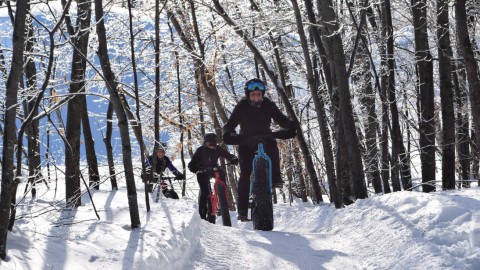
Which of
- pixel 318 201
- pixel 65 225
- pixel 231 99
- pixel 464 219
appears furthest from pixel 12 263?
pixel 231 99

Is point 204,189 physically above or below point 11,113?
below

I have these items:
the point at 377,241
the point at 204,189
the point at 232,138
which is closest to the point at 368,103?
the point at 204,189

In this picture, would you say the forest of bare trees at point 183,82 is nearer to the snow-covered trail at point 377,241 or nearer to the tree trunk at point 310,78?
the tree trunk at point 310,78

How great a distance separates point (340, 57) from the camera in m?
9.45

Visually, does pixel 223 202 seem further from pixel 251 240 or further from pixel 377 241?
pixel 377 241

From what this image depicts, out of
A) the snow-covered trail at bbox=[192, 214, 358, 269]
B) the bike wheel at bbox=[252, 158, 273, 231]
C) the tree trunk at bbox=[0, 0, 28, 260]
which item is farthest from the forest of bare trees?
the bike wheel at bbox=[252, 158, 273, 231]

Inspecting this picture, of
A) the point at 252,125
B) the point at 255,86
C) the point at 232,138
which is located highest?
the point at 255,86

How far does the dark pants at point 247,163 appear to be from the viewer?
7.03 meters

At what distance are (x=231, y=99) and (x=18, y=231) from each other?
18522 mm

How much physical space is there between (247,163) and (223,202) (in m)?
2.22

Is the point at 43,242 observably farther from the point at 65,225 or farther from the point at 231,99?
the point at 231,99

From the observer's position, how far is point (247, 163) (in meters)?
7.15

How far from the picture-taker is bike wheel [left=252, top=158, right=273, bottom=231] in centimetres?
666

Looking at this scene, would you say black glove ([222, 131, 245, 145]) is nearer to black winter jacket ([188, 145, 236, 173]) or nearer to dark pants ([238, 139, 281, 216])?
dark pants ([238, 139, 281, 216])
